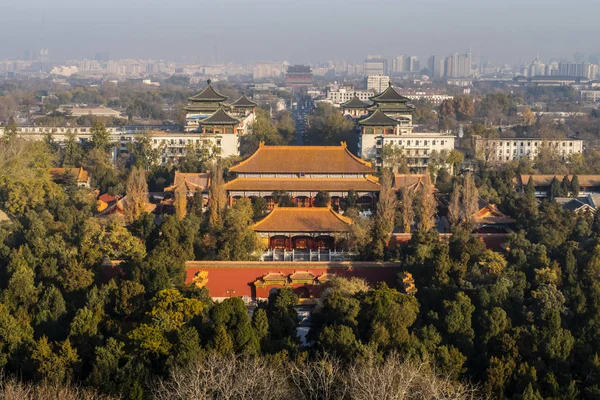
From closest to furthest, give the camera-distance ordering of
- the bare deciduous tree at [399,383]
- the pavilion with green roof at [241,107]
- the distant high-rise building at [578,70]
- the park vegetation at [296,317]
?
the bare deciduous tree at [399,383] < the park vegetation at [296,317] < the pavilion with green roof at [241,107] < the distant high-rise building at [578,70]

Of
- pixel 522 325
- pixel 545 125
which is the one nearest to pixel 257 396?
pixel 522 325

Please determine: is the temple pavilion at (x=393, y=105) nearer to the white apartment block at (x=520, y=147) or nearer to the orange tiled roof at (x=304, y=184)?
the white apartment block at (x=520, y=147)

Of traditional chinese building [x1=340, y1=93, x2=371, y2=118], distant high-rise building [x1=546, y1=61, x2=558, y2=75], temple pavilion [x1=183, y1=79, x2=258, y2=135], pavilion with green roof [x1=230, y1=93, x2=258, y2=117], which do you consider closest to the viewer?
temple pavilion [x1=183, y1=79, x2=258, y2=135]

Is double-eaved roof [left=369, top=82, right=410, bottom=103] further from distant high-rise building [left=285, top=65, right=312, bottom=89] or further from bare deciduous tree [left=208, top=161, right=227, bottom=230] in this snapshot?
distant high-rise building [left=285, top=65, right=312, bottom=89]

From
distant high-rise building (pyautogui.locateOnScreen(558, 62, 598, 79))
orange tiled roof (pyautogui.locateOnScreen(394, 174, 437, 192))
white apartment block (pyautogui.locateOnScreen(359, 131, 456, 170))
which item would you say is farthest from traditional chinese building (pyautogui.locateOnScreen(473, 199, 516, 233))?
distant high-rise building (pyautogui.locateOnScreen(558, 62, 598, 79))

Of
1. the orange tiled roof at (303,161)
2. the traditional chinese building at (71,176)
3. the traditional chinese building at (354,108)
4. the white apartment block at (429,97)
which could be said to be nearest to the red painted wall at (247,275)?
the orange tiled roof at (303,161)

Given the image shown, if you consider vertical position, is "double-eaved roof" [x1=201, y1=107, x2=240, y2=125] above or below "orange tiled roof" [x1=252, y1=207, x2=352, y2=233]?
above
